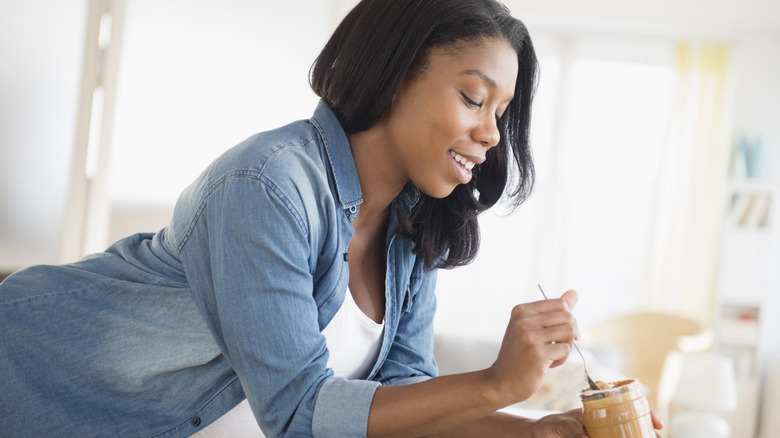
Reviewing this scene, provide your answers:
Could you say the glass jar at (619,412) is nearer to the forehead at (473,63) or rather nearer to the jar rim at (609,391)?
the jar rim at (609,391)

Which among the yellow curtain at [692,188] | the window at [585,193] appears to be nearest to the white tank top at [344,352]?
the window at [585,193]

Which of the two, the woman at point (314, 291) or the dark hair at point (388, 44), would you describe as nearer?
the woman at point (314, 291)

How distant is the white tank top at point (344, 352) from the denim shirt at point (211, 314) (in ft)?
0.14

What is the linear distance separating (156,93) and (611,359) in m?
3.57

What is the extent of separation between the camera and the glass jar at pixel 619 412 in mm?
921

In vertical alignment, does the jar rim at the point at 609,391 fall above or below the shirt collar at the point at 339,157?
below

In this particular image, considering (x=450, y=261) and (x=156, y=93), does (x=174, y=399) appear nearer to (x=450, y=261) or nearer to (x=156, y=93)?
(x=450, y=261)

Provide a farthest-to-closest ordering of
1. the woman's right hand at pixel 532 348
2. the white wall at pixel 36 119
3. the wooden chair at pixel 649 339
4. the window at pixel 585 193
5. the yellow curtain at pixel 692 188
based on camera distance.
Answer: the window at pixel 585 193, the yellow curtain at pixel 692 188, the wooden chair at pixel 649 339, the white wall at pixel 36 119, the woman's right hand at pixel 532 348

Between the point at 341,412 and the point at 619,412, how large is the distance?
0.36m

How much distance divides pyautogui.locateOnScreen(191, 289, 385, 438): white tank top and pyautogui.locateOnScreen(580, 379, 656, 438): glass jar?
37cm

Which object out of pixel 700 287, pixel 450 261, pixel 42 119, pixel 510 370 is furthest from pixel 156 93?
pixel 700 287


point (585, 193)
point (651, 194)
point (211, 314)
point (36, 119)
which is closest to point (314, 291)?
point (211, 314)

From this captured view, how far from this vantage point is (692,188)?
18.9 feet

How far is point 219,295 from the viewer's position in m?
0.90
